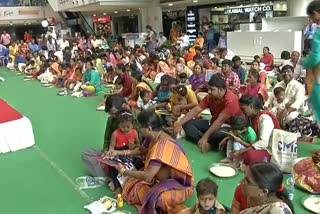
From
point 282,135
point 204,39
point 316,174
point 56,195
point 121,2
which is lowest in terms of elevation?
point 56,195

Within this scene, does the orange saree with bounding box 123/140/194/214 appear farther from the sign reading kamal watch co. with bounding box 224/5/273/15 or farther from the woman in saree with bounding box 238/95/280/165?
the sign reading kamal watch co. with bounding box 224/5/273/15

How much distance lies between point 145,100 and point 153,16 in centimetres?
1152

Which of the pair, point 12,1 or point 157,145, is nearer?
point 157,145

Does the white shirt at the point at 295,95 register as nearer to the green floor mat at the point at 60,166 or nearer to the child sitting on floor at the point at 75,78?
the green floor mat at the point at 60,166

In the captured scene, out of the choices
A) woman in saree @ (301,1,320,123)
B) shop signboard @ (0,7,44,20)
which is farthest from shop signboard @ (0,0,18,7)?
woman in saree @ (301,1,320,123)

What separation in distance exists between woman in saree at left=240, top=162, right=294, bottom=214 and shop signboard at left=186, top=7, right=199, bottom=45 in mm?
13365

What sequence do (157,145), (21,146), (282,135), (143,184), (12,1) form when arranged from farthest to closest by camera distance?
1. (12,1)
2. (21,146)
3. (282,135)
4. (143,184)
5. (157,145)

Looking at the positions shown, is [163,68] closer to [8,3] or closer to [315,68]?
[315,68]

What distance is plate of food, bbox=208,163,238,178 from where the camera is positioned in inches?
133

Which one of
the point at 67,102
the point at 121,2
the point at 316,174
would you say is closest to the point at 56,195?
the point at 316,174

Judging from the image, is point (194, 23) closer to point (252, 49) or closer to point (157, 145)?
point (252, 49)

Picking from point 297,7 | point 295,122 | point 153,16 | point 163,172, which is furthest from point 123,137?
point 153,16

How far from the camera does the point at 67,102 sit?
7195 millimetres

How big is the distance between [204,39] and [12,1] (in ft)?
45.2
